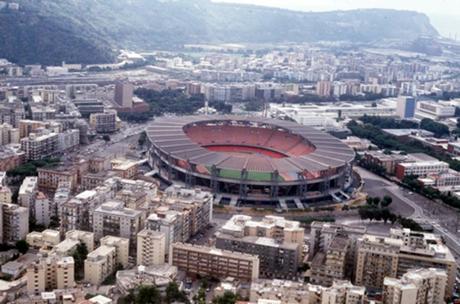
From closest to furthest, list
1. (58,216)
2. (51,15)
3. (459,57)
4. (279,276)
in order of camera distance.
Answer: (279,276)
(58,216)
(51,15)
(459,57)

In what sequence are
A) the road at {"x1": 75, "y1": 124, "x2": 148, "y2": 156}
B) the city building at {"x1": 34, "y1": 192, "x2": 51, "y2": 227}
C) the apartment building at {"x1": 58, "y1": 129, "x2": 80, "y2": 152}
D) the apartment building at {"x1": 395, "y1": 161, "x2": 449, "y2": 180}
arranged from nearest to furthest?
the city building at {"x1": 34, "y1": 192, "x2": 51, "y2": 227} < the apartment building at {"x1": 395, "y1": 161, "x2": 449, "y2": 180} < the apartment building at {"x1": 58, "y1": 129, "x2": 80, "y2": 152} < the road at {"x1": 75, "y1": 124, "x2": 148, "y2": 156}

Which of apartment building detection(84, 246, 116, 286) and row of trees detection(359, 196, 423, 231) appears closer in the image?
apartment building detection(84, 246, 116, 286)

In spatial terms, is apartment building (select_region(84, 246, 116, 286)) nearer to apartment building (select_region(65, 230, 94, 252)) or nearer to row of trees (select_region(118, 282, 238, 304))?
apartment building (select_region(65, 230, 94, 252))

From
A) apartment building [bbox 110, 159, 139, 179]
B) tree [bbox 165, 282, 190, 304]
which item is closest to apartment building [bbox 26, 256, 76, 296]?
tree [bbox 165, 282, 190, 304]

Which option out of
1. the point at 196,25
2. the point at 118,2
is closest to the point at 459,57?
the point at 196,25

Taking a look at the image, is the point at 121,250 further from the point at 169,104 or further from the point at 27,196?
the point at 169,104

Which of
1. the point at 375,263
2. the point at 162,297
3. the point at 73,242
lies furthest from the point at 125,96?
the point at 162,297

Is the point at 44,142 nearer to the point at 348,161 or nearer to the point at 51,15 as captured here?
the point at 348,161
